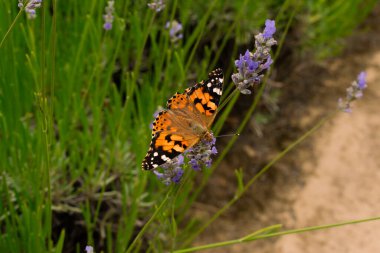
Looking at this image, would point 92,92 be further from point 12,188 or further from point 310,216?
point 310,216

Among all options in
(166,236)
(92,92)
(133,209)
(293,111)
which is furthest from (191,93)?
(293,111)

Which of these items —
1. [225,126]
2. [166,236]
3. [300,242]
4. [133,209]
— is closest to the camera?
[133,209]

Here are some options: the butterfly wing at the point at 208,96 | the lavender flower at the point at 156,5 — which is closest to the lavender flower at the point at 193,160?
the butterfly wing at the point at 208,96

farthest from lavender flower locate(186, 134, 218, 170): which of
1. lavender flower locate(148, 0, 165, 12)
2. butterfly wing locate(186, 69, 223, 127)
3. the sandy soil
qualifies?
the sandy soil

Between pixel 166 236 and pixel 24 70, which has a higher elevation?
pixel 24 70

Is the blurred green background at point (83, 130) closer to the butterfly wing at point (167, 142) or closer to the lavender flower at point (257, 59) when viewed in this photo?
the butterfly wing at point (167, 142)

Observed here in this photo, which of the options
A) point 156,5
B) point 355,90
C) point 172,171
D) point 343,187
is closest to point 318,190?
point 343,187
